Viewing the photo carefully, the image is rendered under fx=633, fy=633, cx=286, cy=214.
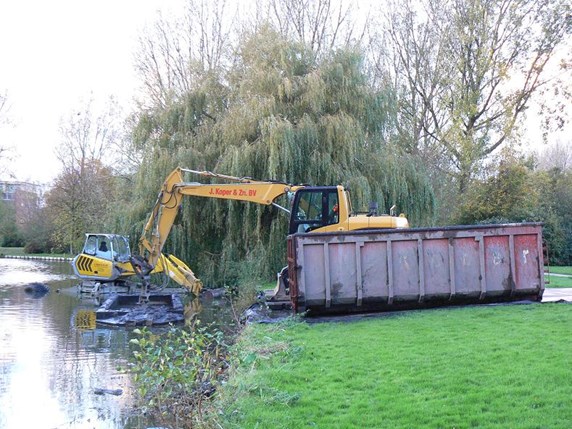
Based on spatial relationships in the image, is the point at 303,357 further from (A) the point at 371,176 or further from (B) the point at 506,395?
(A) the point at 371,176

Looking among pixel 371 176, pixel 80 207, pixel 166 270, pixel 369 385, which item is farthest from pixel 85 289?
pixel 80 207

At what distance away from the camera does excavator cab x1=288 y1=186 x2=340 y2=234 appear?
14.2m

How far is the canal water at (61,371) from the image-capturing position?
8195mm

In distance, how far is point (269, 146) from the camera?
69.8 ft

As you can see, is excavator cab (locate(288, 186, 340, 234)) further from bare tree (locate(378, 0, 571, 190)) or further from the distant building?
the distant building

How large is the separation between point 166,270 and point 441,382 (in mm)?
15784

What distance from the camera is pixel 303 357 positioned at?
28.1 ft

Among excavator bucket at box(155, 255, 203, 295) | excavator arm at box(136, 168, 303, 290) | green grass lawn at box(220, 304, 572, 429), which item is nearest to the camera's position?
green grass lawn at box(220, 304, 572, 429)

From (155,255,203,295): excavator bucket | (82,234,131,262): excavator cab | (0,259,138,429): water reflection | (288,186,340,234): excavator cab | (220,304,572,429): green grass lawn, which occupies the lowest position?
(0,259,138,429): water reflection

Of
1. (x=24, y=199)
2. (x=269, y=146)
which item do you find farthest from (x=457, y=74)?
(x=24, y=199)

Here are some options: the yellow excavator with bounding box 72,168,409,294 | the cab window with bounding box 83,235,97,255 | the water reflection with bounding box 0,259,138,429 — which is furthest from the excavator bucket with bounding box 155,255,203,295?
the cab window with bounding box 83,235,97,255

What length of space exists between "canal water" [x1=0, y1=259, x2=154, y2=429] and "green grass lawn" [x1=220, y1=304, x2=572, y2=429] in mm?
1948

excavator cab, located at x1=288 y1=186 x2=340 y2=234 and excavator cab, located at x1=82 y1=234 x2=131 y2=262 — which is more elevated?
excavator cab, located at x1=288 y1=186 x2=340 y2=234

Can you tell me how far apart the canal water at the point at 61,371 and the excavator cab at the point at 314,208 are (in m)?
4.62
